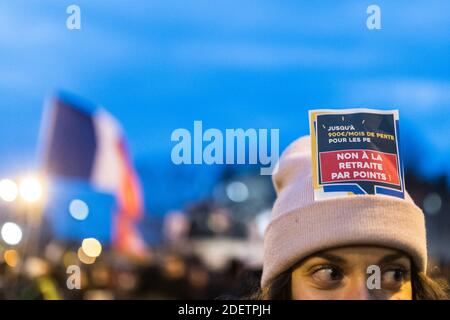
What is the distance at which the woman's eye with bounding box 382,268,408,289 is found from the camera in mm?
1814

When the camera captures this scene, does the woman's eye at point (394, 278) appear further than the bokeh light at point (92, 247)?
No

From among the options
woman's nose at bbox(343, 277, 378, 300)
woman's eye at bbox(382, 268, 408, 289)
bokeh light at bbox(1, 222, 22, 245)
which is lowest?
woman's nose at bbox(343, 277, 378, 300)

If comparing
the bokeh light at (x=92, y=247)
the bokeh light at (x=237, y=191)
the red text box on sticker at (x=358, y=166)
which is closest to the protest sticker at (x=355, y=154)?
the red text box on sticker at (x=358, y=166)

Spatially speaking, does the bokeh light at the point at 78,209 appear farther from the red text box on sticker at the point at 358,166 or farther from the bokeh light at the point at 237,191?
the red text box on sticker at the point at 358,166

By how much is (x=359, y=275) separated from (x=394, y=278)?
10 centimetres

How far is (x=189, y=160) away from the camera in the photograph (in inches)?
91.7

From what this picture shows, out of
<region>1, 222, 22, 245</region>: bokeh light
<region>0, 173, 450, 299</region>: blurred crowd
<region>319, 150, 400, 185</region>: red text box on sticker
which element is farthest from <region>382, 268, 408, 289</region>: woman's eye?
<region>1, 222, 22, 245</region>: bokeh light

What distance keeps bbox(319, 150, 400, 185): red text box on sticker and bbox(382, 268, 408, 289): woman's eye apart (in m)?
0.23

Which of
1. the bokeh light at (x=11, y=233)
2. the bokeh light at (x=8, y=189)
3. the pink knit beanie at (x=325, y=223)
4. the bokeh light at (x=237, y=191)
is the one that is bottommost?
the pink knit beanie at (x=325, y=223)

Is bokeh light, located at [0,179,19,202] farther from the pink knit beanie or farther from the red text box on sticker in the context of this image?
the red text box on sticker

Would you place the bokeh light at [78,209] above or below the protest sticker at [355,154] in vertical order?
above

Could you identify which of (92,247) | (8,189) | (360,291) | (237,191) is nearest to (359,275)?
Result: (360,291)

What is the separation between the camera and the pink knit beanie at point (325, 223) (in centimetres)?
184
